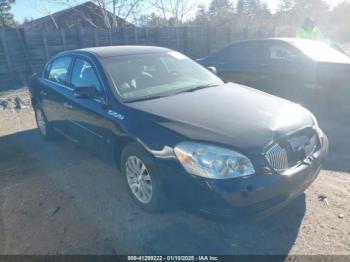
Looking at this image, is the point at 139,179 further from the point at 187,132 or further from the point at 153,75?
the point at 153,75

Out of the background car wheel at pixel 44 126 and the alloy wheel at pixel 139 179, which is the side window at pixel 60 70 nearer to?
→ the background car wheel at pixel 44 126

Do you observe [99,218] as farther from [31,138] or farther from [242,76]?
[242,76]

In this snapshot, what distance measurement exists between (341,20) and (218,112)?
52.3 metres

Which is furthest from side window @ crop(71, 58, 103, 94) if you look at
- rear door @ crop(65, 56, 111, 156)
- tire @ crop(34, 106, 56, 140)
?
tire @ crop(34, 106, 56, 140)

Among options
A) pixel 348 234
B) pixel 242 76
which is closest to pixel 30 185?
pixel 348 234

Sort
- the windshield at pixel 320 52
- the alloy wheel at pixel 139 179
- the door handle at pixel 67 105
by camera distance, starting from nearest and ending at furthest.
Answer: the alloy wheel at pixel 139 179 → the door handle at pixel 67 105 → the windshield at pixel 320 52

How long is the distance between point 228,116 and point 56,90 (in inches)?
116

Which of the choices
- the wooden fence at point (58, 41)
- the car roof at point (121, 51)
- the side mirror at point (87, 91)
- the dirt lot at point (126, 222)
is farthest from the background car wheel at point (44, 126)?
the wooden fence at point (58, 41)

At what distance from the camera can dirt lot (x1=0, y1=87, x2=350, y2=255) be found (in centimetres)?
280

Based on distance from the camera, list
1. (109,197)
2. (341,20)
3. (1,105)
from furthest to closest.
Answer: (341,20) < (1,105) < (109,197)

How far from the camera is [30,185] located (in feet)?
13.8

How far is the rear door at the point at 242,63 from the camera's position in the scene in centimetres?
677

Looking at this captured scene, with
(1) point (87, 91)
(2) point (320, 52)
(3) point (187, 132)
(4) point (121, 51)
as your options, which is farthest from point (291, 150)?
(2) point (320, 52)

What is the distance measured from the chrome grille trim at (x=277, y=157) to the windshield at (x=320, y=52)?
3911mm
